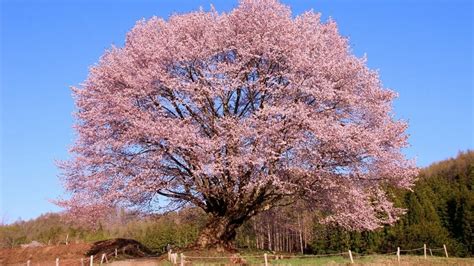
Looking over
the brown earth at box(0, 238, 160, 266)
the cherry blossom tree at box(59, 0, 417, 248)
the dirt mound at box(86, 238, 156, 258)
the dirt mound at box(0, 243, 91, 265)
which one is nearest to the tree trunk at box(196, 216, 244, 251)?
the cherry blossom tree at box(59, 0, 417, 248)

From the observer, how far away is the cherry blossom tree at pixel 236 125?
2542 cm

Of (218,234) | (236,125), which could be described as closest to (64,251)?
(218,234)

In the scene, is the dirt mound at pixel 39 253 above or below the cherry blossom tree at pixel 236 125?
below

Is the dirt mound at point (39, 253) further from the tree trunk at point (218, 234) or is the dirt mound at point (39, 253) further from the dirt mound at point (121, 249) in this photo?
the tree trunk at point (218, 234)

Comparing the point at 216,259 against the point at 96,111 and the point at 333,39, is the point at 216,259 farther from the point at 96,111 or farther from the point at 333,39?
the point at 333,39

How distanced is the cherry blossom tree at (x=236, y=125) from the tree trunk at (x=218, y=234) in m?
0.08

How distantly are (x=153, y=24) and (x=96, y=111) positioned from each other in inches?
239

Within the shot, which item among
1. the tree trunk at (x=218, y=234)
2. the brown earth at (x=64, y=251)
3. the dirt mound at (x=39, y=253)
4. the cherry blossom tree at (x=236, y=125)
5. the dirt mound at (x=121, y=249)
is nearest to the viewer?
the cherry blossom tree at (x=236, y=125)

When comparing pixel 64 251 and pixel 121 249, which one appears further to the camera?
pixel 64 251

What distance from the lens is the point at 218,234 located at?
2823 centimetres

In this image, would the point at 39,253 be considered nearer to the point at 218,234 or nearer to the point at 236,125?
the point at 218,234

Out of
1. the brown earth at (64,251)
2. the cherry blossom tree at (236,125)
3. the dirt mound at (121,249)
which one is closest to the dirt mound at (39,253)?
the brown earth at (64,251)

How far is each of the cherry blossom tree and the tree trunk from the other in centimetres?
8

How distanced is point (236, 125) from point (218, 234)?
6579 mm
